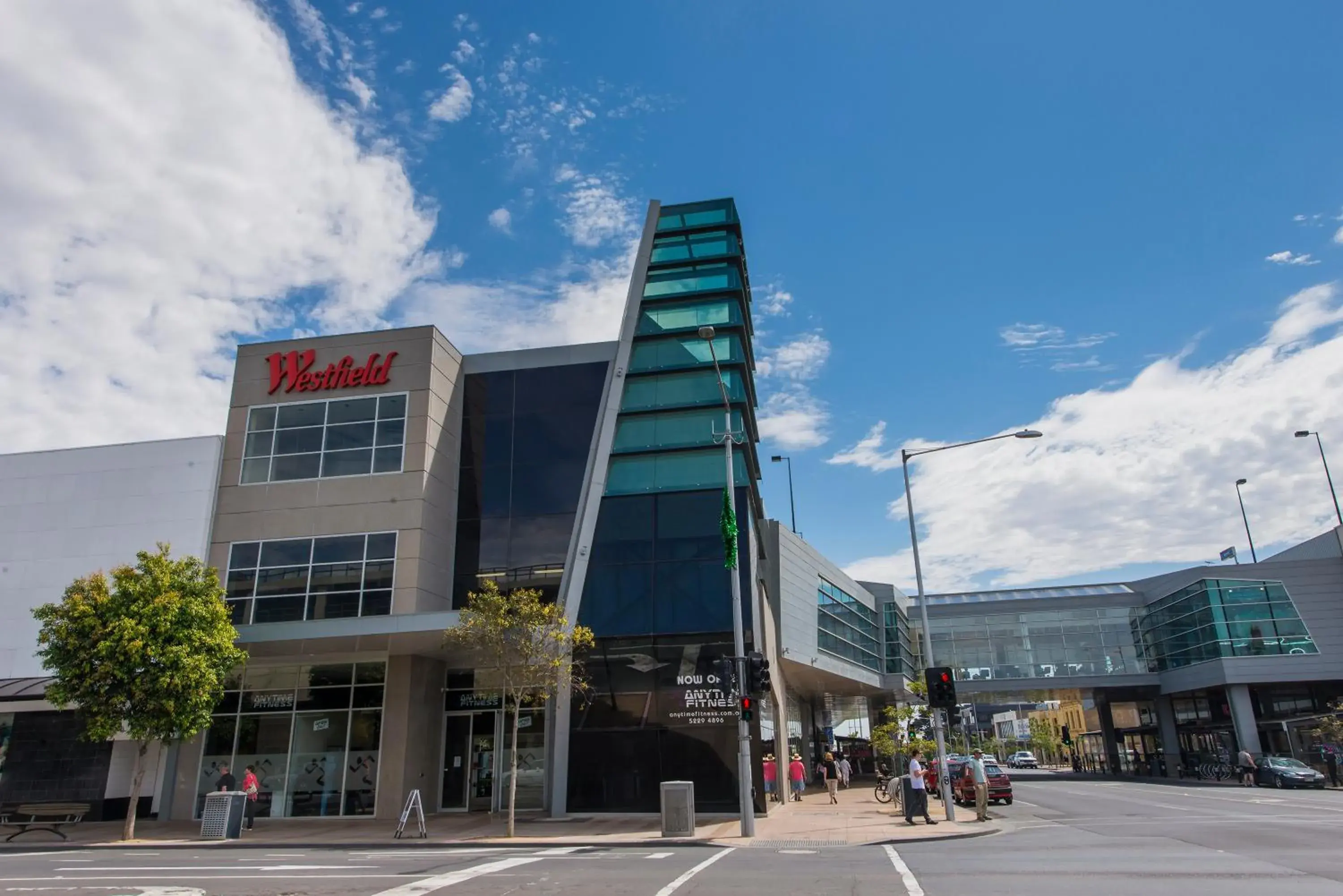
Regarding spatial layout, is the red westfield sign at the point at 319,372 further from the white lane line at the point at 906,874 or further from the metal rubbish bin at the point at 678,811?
the white lane line at the point at 906,874

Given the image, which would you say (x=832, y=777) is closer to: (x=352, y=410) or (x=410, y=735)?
(x=410, y=735)

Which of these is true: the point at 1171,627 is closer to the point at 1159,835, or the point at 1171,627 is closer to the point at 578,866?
the point at 1159,835

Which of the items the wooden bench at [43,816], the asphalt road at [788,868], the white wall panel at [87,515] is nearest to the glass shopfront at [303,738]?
the wooden bench at [43,816]

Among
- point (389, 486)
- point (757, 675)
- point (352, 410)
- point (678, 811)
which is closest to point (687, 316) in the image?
point (389, 486)

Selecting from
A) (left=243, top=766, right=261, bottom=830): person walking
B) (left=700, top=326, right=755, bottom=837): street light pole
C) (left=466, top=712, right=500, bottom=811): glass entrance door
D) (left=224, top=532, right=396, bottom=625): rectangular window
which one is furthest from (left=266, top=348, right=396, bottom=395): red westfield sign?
(left=700, top=326, right=755, bottom=837): street light pole

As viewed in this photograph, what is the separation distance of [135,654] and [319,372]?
11232 millimetres

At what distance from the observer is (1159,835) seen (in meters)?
18.5

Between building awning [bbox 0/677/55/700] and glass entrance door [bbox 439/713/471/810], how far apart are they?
36.7 feet

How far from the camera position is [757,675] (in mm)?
20484

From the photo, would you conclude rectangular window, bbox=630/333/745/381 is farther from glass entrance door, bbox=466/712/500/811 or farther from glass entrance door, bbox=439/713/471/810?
glass entrance door, bbox=439/713/471/810

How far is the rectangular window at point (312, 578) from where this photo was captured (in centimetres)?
2678

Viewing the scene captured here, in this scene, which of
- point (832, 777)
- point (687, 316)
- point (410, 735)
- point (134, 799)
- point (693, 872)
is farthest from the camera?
point (832, 777)

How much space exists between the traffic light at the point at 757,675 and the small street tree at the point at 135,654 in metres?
14.1

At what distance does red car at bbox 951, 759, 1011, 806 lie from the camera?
2952 cm
